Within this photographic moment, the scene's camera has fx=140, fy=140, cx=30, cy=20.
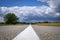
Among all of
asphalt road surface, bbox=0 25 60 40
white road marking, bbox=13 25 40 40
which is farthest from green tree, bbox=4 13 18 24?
white road marking, bbox=13 25 40 40

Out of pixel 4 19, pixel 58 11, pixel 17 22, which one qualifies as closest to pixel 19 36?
pixel 17 22

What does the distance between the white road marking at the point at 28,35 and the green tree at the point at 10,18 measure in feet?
0.77

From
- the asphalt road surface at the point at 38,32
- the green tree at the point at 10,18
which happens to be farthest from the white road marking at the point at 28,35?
the green tree at the point at 10,18

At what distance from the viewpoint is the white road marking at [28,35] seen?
2184 millimetres

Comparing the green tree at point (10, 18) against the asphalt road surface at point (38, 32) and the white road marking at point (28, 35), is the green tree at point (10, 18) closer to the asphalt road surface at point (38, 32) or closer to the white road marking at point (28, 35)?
the asphalt road surface at point (38, 32)

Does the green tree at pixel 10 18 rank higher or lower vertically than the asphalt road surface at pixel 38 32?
higher

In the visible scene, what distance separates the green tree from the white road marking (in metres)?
0.24

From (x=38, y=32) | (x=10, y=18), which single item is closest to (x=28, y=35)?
(x=38, y=32)

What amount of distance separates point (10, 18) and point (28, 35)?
1.32ft

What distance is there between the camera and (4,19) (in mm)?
2275

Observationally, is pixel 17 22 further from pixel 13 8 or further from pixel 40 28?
pixel 40 28

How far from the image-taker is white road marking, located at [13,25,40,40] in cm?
218

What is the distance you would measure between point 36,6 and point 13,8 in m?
0.38

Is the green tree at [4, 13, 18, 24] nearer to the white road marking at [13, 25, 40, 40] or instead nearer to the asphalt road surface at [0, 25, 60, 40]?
the asphalt road surface at [0, 25, 60, 40]
